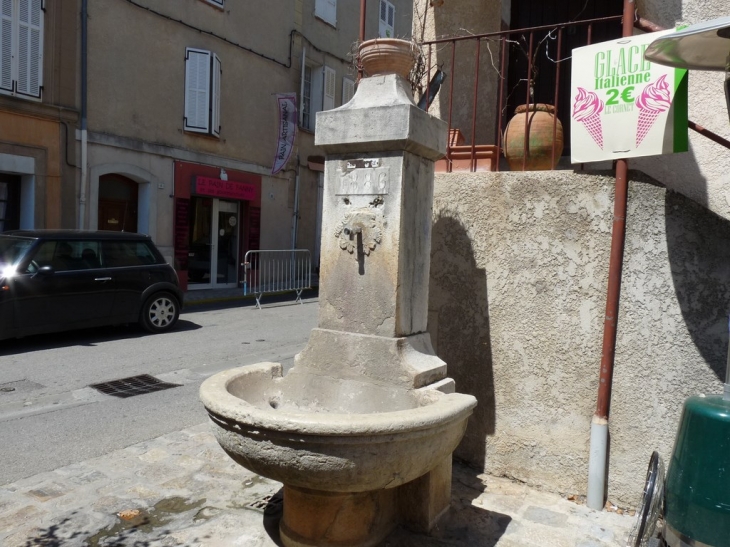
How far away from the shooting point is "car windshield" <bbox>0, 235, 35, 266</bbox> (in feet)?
26.0

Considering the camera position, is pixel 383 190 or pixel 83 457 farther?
pixel 83 457

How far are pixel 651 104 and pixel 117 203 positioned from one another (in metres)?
12.2

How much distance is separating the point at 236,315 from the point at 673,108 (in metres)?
9.59

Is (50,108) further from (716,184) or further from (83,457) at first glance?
(716,184)

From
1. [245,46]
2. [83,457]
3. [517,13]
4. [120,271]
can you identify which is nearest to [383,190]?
[83,457]

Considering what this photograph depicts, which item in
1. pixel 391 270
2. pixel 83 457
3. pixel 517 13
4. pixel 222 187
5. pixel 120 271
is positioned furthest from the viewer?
pixel 222 187

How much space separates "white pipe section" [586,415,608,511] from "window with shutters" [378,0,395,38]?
1876 centimetres

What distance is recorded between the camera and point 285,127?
15.5m

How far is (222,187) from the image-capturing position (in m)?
15.2

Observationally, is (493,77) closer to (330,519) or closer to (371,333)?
(371,333)

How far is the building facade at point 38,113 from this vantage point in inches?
434

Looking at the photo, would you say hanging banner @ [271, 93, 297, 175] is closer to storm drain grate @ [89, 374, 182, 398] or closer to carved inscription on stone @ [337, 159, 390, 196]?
storm drain grate @ [89, 374, 182, 398]

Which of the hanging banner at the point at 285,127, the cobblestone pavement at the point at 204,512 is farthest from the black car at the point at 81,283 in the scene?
the hanging banner at the point at 285,127

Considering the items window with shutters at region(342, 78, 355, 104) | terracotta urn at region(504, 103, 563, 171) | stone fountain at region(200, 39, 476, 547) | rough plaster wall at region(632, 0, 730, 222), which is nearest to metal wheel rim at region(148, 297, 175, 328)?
stone fountain at region(200, 39, 476, 547)
